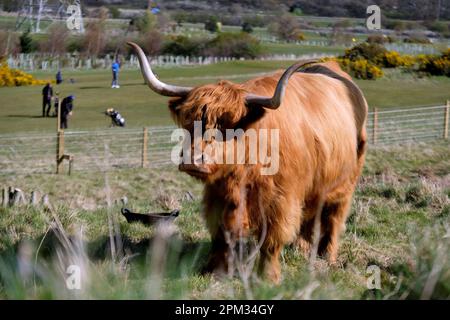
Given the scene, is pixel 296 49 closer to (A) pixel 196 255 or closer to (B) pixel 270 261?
(B) pixel 270 261

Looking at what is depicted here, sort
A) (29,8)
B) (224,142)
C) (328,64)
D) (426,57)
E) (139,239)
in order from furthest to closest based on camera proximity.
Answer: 1. (29,8)
2. (426,57)
3. (328,64)
4. (139,239)
5. (224,142)

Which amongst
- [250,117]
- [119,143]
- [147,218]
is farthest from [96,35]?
[250,117]

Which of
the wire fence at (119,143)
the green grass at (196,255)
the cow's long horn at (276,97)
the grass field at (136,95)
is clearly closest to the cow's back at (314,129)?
the cow's long horn at (276,97)

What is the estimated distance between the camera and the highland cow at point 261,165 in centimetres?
585

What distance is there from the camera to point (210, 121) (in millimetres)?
5730

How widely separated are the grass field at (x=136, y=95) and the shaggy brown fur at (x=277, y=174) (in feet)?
52.5

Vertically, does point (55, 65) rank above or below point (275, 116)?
below

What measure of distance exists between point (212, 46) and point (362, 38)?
482 inches

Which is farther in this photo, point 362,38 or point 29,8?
point 29,8

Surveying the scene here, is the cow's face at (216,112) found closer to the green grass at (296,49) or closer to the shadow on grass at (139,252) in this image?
the shadow on grass at (139,252)
